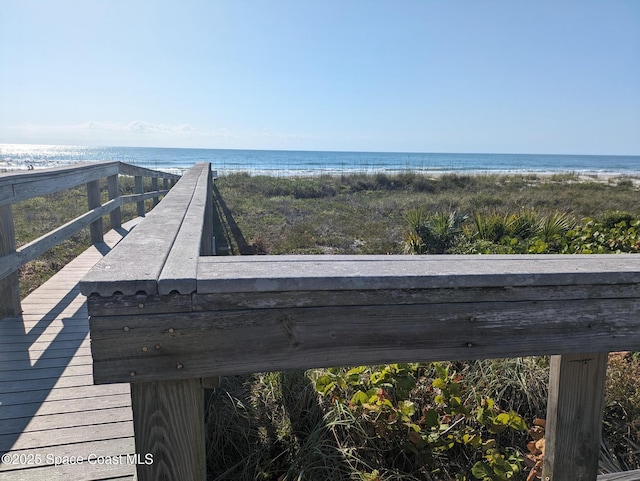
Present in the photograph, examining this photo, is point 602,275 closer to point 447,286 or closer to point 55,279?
point 447,286

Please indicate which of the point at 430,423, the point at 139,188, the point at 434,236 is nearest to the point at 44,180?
the point at 430,423

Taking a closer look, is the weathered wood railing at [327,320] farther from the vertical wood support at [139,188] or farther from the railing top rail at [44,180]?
the vertical wood support at [139,188]

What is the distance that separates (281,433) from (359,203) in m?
11.7

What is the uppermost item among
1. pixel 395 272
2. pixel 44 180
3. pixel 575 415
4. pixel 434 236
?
pixel 44 180

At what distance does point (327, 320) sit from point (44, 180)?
369cm

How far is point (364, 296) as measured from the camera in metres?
1.14

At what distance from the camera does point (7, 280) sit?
131 inches

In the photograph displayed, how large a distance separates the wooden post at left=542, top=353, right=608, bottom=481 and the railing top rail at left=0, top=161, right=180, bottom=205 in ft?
11.3

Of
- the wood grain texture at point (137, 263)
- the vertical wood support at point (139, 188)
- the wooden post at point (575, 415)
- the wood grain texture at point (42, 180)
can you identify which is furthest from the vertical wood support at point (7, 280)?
the vertical wood support at point (139, 188)

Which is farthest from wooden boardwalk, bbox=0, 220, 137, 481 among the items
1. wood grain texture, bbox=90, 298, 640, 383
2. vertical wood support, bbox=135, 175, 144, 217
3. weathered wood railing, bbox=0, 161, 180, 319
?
vertical wood support, bbox=135, 175, 144, 217

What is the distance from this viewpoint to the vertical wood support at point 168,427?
113 cm

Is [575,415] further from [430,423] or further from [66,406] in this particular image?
[66,406]

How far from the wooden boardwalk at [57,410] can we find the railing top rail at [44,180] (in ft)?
3.09

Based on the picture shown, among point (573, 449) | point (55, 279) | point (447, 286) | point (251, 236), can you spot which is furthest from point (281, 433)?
point (251, 236)
